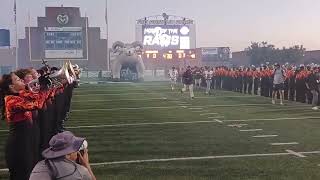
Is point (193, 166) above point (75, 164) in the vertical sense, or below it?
below

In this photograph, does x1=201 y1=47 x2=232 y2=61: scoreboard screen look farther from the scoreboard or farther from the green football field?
the green football field

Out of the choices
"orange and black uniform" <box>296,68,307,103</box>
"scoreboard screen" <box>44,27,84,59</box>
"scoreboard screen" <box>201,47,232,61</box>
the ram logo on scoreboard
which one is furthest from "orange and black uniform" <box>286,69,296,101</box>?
"scoreboard screen" <box>201,47,232,61</box>

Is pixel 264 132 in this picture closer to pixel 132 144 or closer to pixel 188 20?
pixel 132 144

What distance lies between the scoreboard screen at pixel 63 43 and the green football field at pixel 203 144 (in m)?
36.1

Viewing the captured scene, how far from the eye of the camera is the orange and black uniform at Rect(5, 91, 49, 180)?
238 inches

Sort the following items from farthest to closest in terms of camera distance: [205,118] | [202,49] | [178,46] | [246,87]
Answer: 1. [202,49]
2. [178,46]
3. [246,87]
4. [205,118]

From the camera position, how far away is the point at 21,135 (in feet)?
20.3

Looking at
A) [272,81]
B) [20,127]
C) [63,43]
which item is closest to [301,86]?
[272,81]

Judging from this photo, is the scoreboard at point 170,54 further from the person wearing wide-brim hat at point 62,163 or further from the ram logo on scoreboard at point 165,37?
the person wearing wide-brim hat at point 62,163

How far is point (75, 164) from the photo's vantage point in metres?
3.52

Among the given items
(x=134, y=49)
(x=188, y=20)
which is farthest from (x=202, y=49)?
(x=134, y=49)

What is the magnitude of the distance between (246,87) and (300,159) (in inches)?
912

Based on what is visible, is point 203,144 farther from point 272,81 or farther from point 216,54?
point 216,54

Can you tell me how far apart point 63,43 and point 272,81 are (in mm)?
32218
